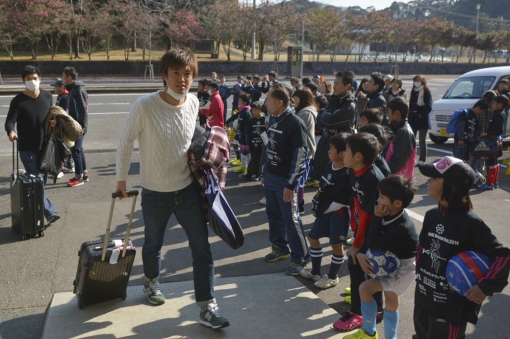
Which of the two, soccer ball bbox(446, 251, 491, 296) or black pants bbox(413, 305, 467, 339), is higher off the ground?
soccer ball bbox(446, 251, 491, 296)

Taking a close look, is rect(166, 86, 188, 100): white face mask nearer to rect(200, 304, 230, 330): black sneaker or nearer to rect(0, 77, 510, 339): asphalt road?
rect(200, 304, 230, 330): black sneaker

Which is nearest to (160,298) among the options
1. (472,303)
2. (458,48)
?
(472,303)

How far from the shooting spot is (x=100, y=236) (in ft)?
21.7

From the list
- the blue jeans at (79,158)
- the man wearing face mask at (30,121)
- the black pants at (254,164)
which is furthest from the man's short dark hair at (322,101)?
the man wearing face mask at (30,121)

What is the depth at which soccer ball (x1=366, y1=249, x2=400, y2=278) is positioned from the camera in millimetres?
3740

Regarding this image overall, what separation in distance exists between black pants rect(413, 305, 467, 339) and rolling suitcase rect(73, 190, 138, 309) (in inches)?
89.2

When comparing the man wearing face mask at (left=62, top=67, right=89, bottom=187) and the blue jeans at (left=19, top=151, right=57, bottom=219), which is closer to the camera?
the blue jeans at (left=19, top=151, right=57, bottom=219)

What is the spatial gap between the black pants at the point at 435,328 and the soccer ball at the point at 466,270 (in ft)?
0.88

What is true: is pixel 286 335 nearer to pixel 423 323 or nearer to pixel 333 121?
pixel 423 323

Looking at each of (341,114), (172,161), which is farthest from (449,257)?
(341,114)

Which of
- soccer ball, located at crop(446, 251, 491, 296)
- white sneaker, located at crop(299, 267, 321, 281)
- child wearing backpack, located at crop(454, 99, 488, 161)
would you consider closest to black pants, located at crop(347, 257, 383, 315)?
white sneaker, located at crop(299, 267, 321, 281)

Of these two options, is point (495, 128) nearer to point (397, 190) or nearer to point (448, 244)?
point (397, 190)

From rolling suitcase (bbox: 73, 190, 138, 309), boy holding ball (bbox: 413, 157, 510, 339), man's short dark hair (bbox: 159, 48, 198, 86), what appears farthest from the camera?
rolling suitcase (bbox: 73, 190, 138, 309)

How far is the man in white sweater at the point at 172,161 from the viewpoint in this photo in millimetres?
3979
